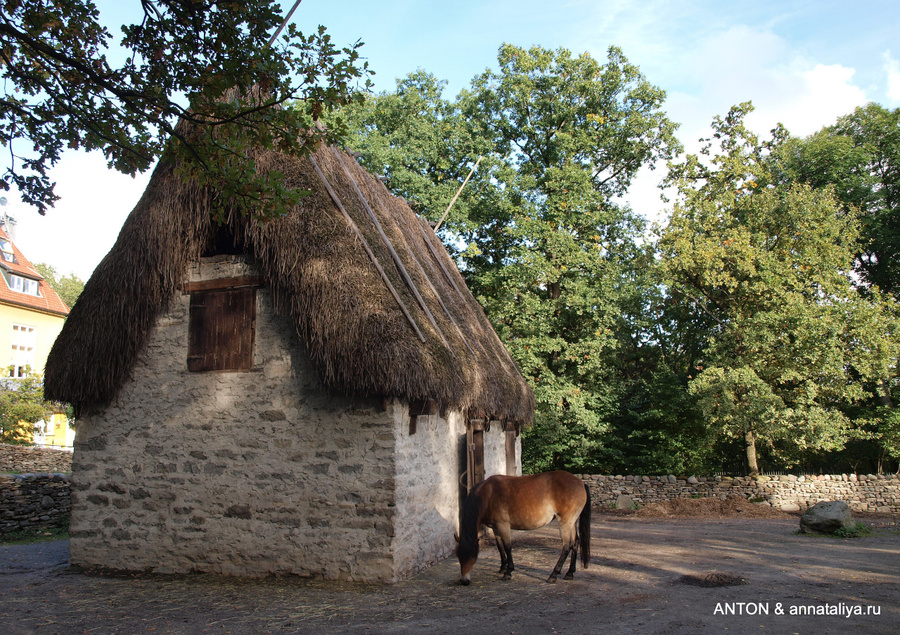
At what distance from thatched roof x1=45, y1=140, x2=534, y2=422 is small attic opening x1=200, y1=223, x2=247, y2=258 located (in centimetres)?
11

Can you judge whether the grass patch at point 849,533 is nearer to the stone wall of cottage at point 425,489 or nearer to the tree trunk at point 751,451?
the tree trunk at point 751,451

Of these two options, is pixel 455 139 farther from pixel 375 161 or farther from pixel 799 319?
pixel 799 319

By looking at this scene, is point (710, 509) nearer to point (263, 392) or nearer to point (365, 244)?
point (365, 244)

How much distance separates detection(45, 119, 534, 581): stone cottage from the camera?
7.39 metres

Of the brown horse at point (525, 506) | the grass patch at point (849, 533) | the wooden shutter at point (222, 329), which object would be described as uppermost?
the wooden shutter at point (222, 329)

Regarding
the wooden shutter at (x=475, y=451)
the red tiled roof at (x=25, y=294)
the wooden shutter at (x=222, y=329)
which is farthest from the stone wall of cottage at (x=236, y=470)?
the red tiled roof at (x=25, y=294)

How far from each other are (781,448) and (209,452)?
1798 cm

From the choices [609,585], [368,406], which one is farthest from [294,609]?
[609,585]

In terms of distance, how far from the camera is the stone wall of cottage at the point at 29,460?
19031 millimetres

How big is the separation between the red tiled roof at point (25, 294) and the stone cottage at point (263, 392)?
25.0 m

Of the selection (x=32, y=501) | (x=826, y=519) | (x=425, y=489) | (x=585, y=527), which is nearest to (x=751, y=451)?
(x=826, y=519)

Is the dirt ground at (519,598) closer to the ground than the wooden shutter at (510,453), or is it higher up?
closer to the ground

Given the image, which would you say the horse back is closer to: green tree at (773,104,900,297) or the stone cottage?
the stone cottage

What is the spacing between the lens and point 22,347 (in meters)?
29.5
